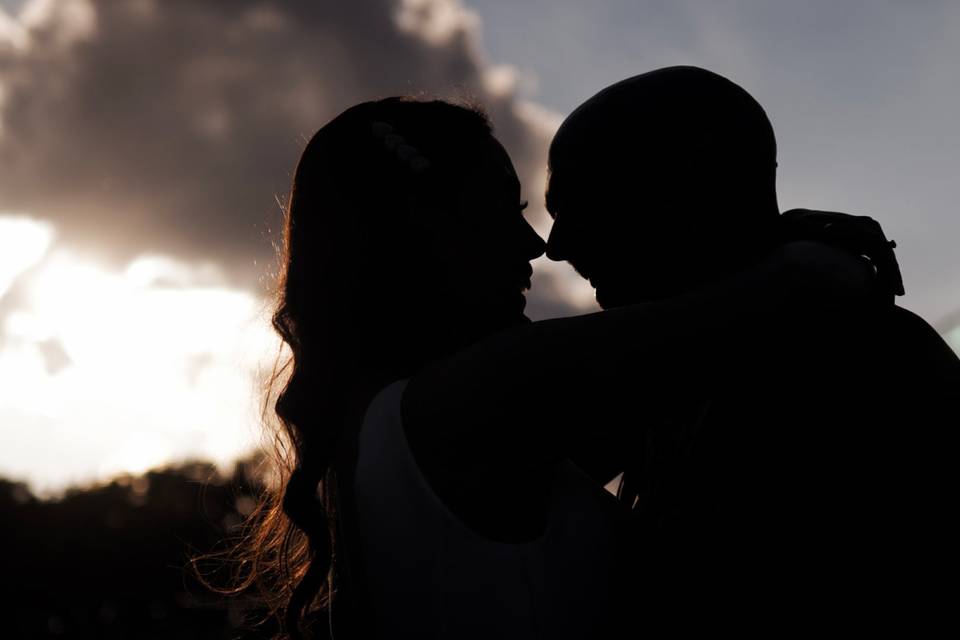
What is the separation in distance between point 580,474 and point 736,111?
114cm

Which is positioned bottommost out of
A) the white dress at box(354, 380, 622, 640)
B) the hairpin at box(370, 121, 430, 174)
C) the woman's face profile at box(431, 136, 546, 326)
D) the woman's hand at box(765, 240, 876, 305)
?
the white dress at box(354, 380, 622, 640)

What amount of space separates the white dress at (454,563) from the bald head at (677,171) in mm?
823

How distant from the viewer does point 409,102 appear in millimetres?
2529

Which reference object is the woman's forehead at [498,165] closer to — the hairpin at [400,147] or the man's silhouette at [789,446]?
the hairpin at [400,147]

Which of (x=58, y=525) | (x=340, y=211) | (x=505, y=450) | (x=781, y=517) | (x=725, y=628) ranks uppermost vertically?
(x=58, y=525)

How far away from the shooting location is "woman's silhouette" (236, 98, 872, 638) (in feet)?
5.27

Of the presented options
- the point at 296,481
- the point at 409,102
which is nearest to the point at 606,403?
the point at 296,481

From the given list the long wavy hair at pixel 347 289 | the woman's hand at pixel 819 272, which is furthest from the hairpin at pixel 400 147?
the woman's hand at pixel 819 272

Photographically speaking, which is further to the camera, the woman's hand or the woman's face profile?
the woman's face profile

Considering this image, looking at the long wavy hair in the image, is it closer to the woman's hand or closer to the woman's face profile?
the woman's face profile

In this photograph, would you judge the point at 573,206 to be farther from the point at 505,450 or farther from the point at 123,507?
the point at 123,507

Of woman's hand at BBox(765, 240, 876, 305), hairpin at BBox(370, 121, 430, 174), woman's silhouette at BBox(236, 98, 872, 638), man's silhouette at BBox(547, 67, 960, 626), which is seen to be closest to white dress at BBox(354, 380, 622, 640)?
woman's silhouette at BBox(236, 98, 872, 638)

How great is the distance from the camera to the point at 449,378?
1740 millimetres

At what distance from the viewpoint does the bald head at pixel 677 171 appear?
2.25m
